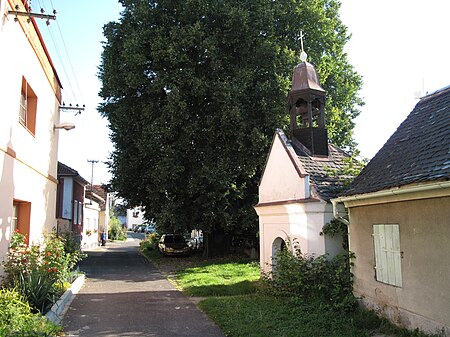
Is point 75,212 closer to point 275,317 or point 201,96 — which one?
point 201,96

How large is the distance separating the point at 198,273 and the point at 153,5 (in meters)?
13.3

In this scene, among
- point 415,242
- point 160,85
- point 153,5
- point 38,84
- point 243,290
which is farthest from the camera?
point 153,5

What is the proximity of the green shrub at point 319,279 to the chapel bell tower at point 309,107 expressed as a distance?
3.78m

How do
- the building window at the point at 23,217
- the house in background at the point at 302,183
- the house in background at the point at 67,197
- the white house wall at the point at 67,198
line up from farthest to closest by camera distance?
the white house wall at the point at 67,198
the house in background at the point at 67,197
the building window at the point at 23,217
the house in background at the point at 302,183

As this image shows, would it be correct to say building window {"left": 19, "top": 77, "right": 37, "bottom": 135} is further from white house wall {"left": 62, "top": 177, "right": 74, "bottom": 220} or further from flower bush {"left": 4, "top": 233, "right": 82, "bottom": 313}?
white house wall {"left": 62, "top": 177, "right": 74, "bottom": 220}

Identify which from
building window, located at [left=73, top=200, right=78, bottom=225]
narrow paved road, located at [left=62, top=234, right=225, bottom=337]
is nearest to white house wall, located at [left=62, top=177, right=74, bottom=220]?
building window, located at [left=73, top=200, right=78, bottom=225]

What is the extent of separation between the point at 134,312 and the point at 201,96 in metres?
11.6

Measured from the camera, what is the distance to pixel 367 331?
740cm

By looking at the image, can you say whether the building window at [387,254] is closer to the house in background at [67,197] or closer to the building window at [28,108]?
the building window at [28,108]

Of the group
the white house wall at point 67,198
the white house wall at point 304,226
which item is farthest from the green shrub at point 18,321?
the white house wall at point 67,198

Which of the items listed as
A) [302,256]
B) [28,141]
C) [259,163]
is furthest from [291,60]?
[28,141]

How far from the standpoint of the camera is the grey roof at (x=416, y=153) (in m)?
6.64

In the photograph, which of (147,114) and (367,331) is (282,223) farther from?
(147,114)

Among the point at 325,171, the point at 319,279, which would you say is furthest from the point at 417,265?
the point at 325,171
